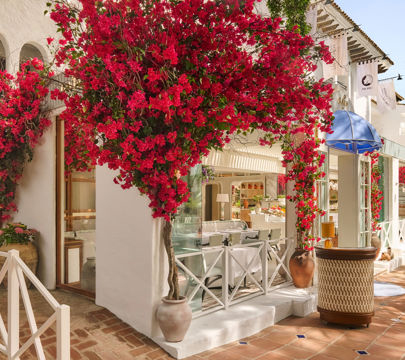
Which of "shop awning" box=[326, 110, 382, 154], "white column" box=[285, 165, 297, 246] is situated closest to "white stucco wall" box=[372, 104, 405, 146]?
"shop awning" box=[326, 110, 382, 154]

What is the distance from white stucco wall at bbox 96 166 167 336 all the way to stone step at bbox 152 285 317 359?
0.36 m

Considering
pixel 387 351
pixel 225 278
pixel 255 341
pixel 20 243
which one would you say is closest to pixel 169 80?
pixel 225 278

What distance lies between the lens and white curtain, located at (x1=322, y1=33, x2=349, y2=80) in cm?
636

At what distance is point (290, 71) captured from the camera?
370 centimetres

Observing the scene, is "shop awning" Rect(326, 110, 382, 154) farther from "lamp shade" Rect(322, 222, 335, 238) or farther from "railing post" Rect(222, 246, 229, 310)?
"railing post" Rect(222, 246, 229, 310)

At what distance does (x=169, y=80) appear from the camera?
10.9 feet

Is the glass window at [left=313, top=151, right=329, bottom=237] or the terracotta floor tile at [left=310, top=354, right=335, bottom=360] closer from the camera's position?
the terracotta floor tile at [left=310, top=354, right=335, bottom=360]

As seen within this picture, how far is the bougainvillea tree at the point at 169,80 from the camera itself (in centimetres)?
313

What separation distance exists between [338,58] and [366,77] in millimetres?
1670

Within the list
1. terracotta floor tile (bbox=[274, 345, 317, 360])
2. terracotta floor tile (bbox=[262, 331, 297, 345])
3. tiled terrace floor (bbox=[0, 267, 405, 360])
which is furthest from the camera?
terracotta floor tile (bbox=[262, 331, 297, 345])

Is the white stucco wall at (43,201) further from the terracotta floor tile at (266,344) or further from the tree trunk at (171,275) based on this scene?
the terracotta floor tile at (266,344)

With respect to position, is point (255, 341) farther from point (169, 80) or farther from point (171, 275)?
point (169, 80)

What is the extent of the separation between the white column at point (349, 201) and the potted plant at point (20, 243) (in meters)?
5.94

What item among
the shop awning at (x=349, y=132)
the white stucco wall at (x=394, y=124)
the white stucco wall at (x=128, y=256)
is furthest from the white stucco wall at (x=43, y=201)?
the white stucco wall at (x=394, y=124)
